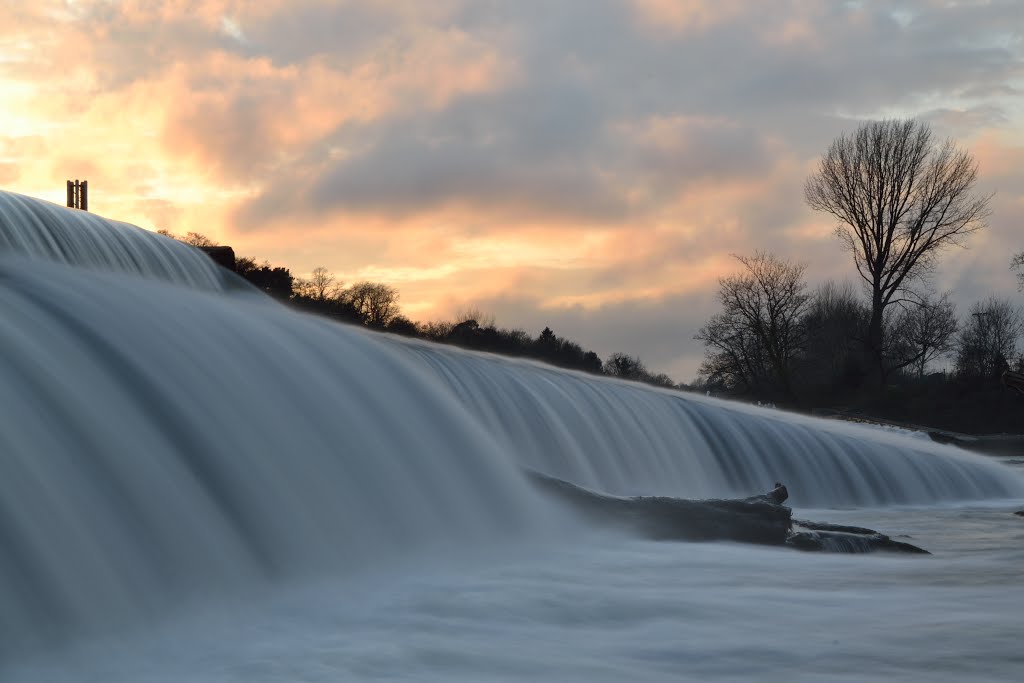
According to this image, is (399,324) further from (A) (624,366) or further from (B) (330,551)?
(B) (330,551)

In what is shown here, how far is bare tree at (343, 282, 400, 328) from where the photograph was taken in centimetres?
6306

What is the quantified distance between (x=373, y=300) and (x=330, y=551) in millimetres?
58461

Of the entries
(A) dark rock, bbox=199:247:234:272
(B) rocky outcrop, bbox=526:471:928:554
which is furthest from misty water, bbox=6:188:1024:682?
(A) dark rock, bbox=199:247:234:272

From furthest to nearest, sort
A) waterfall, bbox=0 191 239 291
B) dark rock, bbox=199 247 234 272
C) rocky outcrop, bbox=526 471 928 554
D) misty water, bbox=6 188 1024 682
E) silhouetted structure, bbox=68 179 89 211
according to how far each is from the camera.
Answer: silhouetted structure, bbox=68 179 89 211 < dark rock, bbox=199 247 234 272 < waterfall, bbox=0 191 239 291 < rocky outcrop, bbox=526 471 928 554 < misty water, bbox=6 188 1024 682

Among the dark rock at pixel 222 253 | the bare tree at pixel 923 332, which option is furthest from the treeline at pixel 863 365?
the dark rock at pixel 222 253

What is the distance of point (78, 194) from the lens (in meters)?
35.6

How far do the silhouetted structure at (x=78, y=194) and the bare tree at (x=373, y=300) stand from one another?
26837 millimetres

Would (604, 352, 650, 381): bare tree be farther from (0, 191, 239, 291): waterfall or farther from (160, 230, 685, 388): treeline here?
(0, 191, 239, 291): waterfall

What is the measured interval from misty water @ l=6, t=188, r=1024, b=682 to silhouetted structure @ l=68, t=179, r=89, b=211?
25784mm

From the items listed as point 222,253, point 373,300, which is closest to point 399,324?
point 373,300

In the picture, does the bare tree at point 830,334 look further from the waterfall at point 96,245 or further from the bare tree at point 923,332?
the waterfall at point 96,245

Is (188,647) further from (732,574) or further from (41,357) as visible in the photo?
(732,574)

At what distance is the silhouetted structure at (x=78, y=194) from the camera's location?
3525 centimetres

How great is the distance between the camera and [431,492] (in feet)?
25.6
